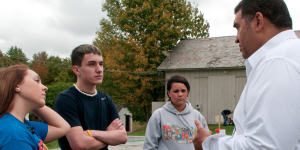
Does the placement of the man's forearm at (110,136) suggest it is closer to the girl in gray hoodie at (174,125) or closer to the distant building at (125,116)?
the girl in gray hoodie at (174,125)

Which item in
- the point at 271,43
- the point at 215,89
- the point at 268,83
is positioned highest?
the point at 271,43

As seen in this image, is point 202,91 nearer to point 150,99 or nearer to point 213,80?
point 213,80

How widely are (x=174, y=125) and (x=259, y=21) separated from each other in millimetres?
2707

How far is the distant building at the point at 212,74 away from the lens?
67.8 ft

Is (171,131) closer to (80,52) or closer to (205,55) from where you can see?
(80,52)

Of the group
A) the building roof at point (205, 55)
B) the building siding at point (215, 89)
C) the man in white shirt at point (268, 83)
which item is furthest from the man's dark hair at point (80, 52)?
the building siding at point (215, 89)

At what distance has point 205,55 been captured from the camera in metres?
22.5

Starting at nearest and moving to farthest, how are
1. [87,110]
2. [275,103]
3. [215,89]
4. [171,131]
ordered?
1. [275,103]
2. [87,110]
3. [171,131]
4. [215,89]

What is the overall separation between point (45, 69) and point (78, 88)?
221 feet

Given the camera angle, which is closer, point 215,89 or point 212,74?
point 215,89

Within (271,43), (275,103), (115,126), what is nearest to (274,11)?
(271,43)

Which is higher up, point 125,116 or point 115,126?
point 115,126

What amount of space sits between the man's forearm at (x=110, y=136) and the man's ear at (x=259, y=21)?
2.13 metres

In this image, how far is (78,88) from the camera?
3.23 meters
